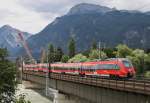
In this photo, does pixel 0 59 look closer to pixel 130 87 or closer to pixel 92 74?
pixel 130 87

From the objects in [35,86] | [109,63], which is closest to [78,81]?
[109,63]

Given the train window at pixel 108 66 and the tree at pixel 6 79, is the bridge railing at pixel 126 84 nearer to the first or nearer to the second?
the train window at pixel 108 66

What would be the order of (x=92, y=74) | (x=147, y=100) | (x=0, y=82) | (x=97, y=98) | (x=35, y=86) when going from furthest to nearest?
1. (x=35, y=86)
2. (x=92, y=74)
3. (x=97, y=98)
4. (x=147, y=100)
5. (x=0, y=82)

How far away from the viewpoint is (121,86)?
5159cm

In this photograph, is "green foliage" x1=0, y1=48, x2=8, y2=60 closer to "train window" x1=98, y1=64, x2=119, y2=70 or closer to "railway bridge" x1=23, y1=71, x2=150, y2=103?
"railway bridge" x1=23, y1=71, x2=150, y2=103

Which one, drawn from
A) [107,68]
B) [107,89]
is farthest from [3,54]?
[107,68]

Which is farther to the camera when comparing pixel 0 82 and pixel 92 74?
pixel 92 74

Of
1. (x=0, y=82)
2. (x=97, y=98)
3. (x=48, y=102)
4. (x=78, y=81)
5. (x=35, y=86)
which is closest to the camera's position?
(x=0, y=82)

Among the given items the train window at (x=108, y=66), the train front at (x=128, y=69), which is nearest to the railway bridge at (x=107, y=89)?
the train window at (x=108, y=66)

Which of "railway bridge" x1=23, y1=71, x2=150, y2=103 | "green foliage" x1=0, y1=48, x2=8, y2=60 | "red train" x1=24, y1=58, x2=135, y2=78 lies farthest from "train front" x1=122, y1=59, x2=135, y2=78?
"green foliage" x1=0, y1=48, x2=8, y2=60

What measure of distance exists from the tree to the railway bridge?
14.5 m

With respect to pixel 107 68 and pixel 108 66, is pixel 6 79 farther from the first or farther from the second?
pixel 107 68

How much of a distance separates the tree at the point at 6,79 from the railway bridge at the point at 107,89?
47.5 ft

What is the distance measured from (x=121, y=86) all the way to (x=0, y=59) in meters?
20.1
